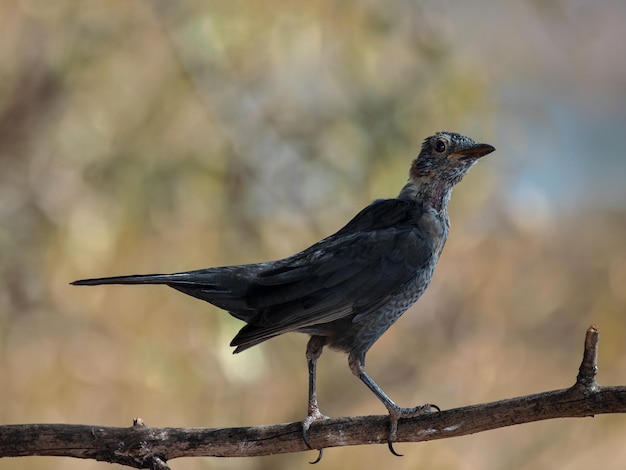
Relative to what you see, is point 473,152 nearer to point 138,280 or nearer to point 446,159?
point 446,159

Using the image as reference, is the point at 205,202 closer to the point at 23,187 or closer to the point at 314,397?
the point at 23,187

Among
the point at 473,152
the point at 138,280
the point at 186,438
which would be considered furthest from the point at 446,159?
the point at 186,438

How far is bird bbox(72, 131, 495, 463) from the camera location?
3.83m

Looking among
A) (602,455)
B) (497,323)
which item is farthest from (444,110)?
(602,455)

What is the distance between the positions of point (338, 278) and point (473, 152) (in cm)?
87

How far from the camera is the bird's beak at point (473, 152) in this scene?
4109 mm

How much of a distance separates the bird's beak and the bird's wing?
333 mm

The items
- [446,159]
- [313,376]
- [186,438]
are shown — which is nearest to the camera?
[186,438]

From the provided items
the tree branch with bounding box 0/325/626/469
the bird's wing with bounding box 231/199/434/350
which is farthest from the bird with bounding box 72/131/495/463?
the tree branch with bounding box 0/325/626/469

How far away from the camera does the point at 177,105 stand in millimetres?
6465

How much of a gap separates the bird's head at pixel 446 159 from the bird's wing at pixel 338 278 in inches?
8.9

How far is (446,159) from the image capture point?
4215mm

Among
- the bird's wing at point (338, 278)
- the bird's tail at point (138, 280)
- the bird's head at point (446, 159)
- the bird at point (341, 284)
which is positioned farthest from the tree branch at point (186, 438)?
the bird's head at point (446, 159)

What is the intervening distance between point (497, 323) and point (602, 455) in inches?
50.2
